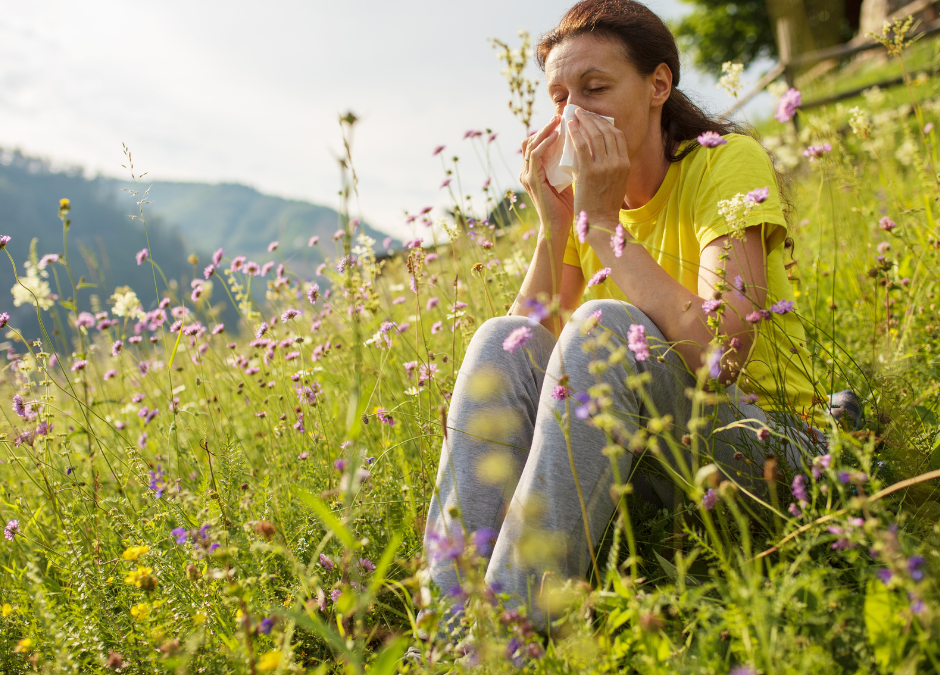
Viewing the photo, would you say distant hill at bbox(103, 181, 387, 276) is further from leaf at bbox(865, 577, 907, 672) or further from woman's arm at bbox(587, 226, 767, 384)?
leaf at bbox(865, 577, 907, 672)

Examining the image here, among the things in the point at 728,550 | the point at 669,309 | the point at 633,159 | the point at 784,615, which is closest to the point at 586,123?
the point at 633,159

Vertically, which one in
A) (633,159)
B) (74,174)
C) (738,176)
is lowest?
(738,176)

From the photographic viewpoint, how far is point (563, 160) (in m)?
1.64

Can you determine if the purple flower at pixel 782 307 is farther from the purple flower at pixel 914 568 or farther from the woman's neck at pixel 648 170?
the woman's neck at pixel 648 170

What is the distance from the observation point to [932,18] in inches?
280

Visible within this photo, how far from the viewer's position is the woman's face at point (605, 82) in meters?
1.64

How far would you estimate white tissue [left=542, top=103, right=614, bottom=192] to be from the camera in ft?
5.38

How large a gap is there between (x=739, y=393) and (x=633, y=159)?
80 centimetres

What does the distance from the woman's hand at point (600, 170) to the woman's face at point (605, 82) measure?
98mm

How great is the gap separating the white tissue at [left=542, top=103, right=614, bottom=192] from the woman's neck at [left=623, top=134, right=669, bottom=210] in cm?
20

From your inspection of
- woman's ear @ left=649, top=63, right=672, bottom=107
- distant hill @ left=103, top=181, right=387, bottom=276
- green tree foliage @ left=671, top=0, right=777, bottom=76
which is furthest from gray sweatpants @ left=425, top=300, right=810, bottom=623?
distant hill @ left=103, top=181, right=387, bottom=276

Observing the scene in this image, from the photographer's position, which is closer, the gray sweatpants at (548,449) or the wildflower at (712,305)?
the wildflower at (712,305)

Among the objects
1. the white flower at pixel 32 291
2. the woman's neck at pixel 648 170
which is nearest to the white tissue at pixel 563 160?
the woman's neck at pixel 648 170

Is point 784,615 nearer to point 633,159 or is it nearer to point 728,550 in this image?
point 728,550
